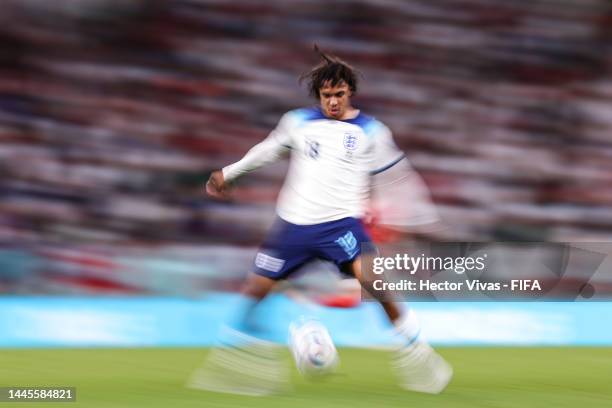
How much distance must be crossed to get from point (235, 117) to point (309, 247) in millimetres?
4749

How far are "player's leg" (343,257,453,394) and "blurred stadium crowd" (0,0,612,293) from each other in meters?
4.38

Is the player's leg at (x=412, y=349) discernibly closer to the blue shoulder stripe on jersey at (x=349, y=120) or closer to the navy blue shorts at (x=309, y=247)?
the navy blue shorts at (x=309, y=247)

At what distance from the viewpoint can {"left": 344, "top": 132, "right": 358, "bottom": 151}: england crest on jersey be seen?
5.88 meters

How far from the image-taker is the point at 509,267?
34.2 ft

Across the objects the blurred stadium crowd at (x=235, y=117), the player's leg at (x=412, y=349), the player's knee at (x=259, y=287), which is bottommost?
the player's leg at (x=412, y=349)

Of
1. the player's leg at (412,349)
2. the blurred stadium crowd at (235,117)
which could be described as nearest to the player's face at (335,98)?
the player's leg at (412,349)

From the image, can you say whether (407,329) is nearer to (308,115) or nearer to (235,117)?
(308,115)

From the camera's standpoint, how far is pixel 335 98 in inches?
230

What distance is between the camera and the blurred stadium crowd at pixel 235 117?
10148 millimetres

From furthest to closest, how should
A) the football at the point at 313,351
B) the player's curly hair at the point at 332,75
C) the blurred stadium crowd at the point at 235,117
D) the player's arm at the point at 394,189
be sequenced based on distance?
the blurred stadium crowd at the point at 235,117, the player's arm at the point at 394,189, the football at the point at 313,351, the player's curly hair at the point at 332,75

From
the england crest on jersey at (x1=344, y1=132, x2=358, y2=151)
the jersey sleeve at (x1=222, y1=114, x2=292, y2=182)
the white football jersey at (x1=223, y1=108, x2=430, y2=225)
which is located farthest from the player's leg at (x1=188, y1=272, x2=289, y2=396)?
the england crest on jersey at (x1=344, y1=132, x2=358, y2=151)

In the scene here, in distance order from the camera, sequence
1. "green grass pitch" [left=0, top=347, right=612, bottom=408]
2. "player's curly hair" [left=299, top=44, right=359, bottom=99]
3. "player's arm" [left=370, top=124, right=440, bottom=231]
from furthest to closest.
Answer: "player's arm" [left=370, top=124, right=440, bottom=231]
"player's curly hair" [left=299, top=44, right=359, bottom=99]
"green grass pitch" [left=0, top=347, right=612, bottom=408]

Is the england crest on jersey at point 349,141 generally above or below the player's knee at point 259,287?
above

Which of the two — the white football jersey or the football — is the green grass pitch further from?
the white football jersey
